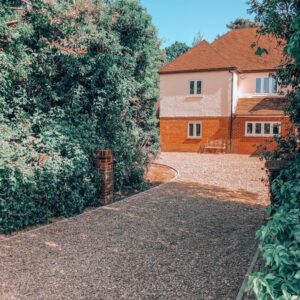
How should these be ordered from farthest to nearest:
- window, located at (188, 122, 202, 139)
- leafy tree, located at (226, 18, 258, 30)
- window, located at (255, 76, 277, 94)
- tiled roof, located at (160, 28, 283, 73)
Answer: leafy tree, located at (226, 18, 258, 30), window, located at (188, 122, 202, 139), window, located at (255, 76, 277, 94), tiled roof, located at (160, 28, 283, 73)

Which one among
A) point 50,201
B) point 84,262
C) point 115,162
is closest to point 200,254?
point 84,262

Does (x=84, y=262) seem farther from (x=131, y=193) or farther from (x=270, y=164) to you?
(x=131, y=193)

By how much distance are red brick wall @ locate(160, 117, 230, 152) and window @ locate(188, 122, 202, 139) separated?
24cm

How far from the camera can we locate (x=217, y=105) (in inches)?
950

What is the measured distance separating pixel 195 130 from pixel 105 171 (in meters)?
17.0

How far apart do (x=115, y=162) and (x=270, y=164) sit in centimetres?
528

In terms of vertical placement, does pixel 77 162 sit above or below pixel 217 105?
below

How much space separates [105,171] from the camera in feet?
28.7

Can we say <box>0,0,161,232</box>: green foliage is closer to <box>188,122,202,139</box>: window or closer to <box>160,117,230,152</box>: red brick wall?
<box>160,117,230,152</box>: red brick wall

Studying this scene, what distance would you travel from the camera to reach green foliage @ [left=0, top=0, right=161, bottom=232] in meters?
6.76

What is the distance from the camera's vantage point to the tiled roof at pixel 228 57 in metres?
24.0

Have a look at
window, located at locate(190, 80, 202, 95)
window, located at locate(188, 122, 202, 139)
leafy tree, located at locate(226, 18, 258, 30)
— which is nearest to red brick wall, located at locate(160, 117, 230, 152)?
window, located at locate(188, 122, 202, 139)

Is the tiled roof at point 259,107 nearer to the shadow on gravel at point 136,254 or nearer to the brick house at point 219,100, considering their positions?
the brick house at point 219,100

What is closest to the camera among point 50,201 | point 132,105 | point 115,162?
point 50,201
